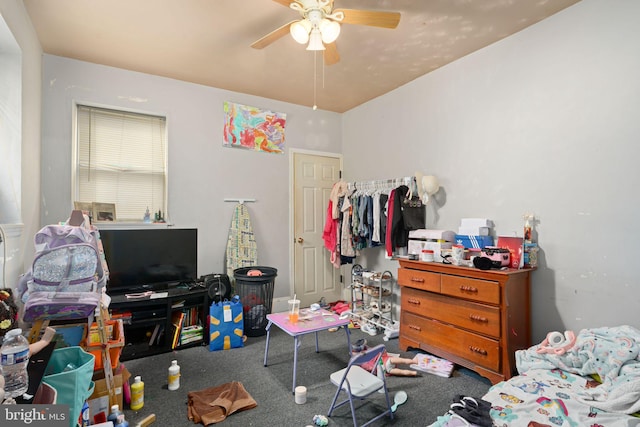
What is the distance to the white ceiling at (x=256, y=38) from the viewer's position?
2357 millimetres

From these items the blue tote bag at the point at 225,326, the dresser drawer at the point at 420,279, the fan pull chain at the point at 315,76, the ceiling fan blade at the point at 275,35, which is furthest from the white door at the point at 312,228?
the ceiling fan blade at the point at 275,35

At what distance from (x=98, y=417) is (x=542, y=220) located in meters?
3.37

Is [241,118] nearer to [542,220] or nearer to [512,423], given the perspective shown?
[542,220]

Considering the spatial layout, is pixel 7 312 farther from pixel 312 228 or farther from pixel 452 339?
pixel 312 228

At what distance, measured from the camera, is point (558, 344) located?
215cm

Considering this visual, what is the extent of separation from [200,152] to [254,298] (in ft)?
6.02

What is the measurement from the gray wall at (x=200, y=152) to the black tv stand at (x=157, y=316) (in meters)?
0.59

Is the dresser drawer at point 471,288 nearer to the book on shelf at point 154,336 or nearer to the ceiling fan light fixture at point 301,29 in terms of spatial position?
the ceiling fan light fixture at point 301,29

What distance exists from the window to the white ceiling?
0.56 m

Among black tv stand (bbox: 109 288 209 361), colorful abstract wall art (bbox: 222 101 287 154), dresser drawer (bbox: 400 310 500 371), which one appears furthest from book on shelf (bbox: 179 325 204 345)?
colorful abstract wall art (bbox: 222 101 287 154)

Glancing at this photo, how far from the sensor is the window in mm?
3250

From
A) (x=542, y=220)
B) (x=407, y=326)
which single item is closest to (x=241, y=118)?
(x=407, y=326)

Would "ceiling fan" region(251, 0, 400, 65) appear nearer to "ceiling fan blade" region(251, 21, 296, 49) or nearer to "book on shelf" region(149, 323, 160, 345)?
"ceiling fan blade" region(251, 21, 296, 49)

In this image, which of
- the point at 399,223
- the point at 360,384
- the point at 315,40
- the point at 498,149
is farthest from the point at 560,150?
the point at 360,384
